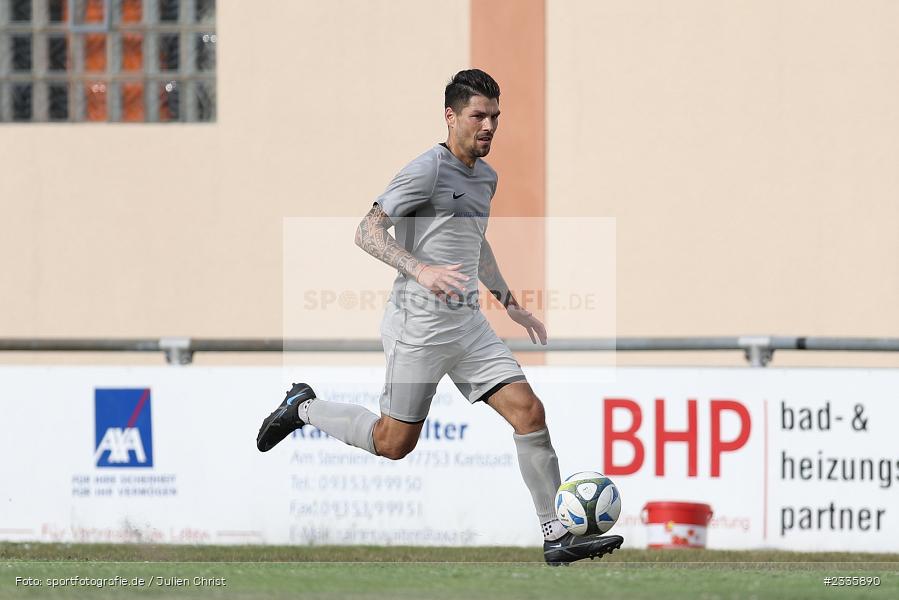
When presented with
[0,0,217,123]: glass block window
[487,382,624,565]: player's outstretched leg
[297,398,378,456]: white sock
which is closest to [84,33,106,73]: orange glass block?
[0,0,217,123]: glass block window

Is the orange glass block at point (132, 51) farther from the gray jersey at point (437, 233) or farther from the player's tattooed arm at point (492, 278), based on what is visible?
the gray jersey at point (437, 233)

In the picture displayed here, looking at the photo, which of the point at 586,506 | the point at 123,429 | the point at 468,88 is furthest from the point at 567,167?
the point at 586,506

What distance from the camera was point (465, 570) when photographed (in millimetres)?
6941

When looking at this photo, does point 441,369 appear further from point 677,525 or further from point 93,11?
point 93,11

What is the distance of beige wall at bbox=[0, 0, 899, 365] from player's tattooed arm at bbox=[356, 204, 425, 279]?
664 cm

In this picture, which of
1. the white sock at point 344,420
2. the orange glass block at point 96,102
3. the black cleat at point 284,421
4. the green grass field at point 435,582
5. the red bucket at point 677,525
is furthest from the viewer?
the orange glass block at point 96,102

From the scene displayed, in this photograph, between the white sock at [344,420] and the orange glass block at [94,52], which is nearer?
the white sock at [344,420]

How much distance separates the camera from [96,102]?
13672 mm

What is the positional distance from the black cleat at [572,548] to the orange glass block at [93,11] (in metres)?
8.80

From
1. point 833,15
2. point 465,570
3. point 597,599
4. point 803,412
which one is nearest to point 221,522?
point 465,570

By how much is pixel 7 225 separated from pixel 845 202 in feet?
25.0

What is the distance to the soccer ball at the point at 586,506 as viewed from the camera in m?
6.63

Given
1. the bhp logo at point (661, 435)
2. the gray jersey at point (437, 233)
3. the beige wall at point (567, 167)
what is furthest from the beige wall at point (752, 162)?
the gray jersey at point (437, 233)

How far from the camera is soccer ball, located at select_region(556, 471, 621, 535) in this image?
6629 mm
